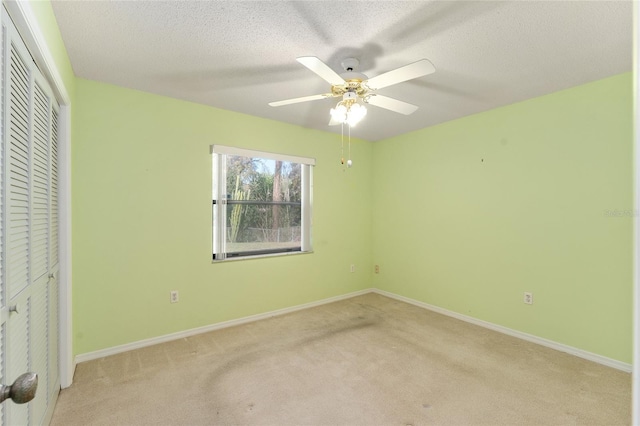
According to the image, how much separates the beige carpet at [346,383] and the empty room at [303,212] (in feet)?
0.06

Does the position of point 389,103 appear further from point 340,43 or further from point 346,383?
point 346,383

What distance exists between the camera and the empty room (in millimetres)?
1634

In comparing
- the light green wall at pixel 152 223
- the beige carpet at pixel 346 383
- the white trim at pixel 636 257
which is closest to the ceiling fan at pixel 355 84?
the white trim at pixel 636 257

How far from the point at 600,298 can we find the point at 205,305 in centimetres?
353

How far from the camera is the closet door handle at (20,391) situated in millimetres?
654

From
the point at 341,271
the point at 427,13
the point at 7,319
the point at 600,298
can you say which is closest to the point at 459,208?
the point at 600,298

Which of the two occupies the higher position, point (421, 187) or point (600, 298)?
point (421, 187)

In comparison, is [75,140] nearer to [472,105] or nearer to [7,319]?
[7,319]

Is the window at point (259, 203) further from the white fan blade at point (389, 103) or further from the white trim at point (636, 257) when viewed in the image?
the white trim at point (636, 257)

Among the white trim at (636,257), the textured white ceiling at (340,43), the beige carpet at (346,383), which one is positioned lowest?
the beige carpet at (346,383)

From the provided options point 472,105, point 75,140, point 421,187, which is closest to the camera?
point 75,140

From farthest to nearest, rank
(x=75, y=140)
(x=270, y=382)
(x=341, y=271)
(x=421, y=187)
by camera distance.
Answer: (x=341, y=271) → (x=421, y=187) → (x=75, y=140) → (x=270, y=382)

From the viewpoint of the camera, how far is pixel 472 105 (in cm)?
298

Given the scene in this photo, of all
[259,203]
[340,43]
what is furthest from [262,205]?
[340,43]
